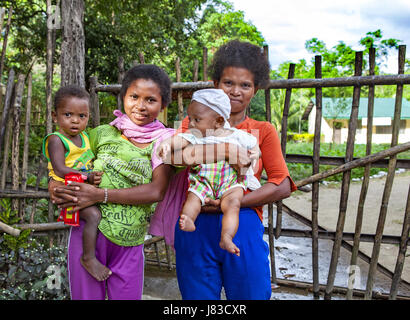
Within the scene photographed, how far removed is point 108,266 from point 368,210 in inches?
276

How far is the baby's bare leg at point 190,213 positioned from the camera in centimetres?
158

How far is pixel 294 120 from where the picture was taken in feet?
99.3

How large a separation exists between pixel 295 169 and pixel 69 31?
30.5 ft

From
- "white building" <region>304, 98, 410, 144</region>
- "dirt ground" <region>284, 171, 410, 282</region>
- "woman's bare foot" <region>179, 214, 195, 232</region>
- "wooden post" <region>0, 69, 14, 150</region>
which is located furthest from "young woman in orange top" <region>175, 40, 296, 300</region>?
"white building" <region>304, 98, 410, 144</region>

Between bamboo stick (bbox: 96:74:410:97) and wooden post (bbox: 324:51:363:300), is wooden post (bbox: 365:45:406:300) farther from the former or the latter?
wooden post (bbox: 324:51:363:300)

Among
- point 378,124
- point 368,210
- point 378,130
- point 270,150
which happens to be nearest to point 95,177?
point 270,150

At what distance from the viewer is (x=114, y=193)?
6.02 feet

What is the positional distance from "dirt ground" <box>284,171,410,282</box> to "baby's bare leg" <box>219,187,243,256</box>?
380 cm

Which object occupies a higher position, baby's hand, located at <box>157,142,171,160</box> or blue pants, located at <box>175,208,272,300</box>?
baby's hand, located at <box>157,142,171,160</box>

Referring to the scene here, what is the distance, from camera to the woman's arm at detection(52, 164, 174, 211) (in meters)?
1.83

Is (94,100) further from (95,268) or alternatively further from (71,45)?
(95,268)

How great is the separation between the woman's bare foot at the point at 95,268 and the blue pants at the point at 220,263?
43 cm

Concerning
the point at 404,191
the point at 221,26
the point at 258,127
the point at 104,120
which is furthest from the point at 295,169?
the point at 221,26
